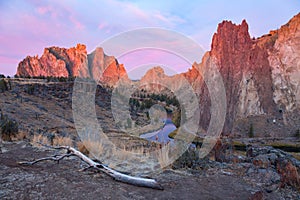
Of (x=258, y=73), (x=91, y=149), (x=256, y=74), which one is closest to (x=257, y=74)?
(x=256, y=74)

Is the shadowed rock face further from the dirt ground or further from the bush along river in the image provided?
the dirt ground

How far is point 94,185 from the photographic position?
17.0 feet

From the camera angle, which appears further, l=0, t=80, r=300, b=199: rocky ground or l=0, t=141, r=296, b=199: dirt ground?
l=0, t=80, r=300, b=199: rocky ground

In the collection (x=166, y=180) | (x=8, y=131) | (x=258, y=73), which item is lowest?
(x=166, y=180)

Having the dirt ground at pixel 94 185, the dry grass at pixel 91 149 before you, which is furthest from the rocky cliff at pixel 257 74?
the dirt ground at pixel 94 185

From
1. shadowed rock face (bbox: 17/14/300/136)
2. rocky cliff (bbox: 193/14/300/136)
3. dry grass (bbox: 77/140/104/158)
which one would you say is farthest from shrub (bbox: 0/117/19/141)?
rocky cliff (bbox: 193/14/300/136)

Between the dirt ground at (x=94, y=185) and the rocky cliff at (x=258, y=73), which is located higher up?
the rocky cliff at (x=258, y=73)

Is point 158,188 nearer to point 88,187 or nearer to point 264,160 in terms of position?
point 88,187

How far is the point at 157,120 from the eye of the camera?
2336 centimetres

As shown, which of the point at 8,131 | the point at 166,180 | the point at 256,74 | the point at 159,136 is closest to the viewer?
the point at 166,180

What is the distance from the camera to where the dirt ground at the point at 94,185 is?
4605 millimetres

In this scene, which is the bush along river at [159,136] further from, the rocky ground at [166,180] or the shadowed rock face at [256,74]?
the shadowed rock face at [256,74]

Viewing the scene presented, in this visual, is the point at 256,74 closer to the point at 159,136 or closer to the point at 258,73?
the point at 258,73

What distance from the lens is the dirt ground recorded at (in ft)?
15.1
